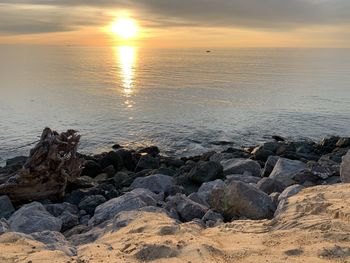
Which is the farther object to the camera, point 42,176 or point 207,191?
point 42,176

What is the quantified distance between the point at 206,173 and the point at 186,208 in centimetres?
510

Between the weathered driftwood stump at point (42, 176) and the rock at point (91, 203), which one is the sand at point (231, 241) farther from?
the weathered driftwood stump at point (42, 176)

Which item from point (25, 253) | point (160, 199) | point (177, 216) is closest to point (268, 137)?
point (160, 199)

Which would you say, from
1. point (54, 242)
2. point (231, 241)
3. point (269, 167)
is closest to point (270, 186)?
point (269, 167)

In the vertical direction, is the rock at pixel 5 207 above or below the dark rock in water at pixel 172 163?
above

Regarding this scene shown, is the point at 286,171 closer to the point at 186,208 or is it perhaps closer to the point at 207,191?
the point at 207,191

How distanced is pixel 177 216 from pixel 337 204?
3.76m

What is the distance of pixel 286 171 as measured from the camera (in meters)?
13.8

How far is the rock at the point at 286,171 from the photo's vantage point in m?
12.8

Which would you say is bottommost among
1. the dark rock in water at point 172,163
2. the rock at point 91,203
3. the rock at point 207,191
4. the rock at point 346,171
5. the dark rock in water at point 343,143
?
the dark rock in water at point 172,163

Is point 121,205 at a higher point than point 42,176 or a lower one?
higher

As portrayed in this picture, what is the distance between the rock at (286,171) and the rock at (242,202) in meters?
3.11

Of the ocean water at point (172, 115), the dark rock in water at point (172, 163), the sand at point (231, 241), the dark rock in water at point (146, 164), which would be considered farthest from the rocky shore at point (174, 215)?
the ocean water at point (172, 115)

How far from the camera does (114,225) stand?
29.0ft
